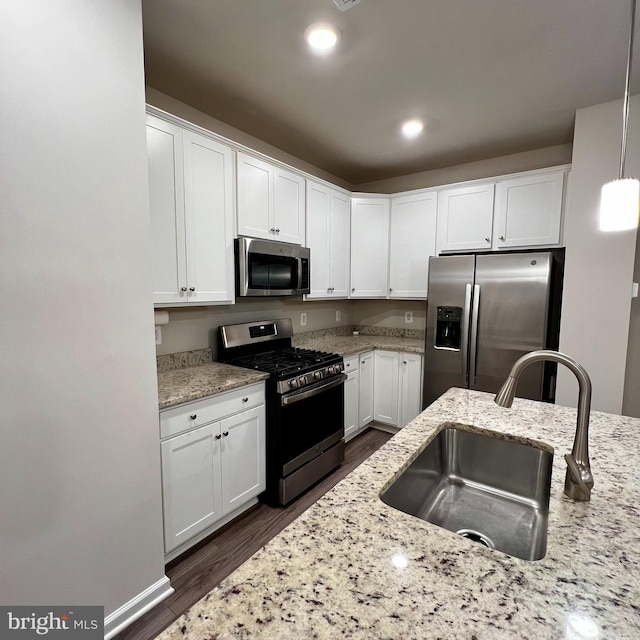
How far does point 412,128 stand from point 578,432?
251 centimetres

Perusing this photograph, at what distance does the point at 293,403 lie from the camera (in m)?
2.26

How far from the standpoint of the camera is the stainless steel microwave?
2.30 meters

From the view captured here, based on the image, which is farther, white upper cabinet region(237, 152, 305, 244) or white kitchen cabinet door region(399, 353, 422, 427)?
white kitchen cabinet door region(399, 353, 422, 427)

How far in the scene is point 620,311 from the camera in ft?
7.36

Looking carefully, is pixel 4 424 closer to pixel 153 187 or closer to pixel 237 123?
pixel 153 187

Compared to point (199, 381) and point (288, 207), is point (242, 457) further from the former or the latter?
point (288, 207)

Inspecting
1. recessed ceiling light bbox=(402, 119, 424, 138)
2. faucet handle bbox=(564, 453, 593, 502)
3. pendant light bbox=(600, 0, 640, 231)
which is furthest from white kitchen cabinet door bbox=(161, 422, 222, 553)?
recessed ceiling light bbox=(402, 119, 424, 138)

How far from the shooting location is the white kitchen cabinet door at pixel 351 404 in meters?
3.04

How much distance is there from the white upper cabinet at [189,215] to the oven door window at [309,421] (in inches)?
34.9

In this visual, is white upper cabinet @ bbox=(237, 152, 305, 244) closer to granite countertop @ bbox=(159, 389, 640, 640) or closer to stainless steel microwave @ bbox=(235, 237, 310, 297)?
stainless steel microwave @ bbox=(235, 237, 310, 297)

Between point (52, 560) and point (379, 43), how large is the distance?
8.71 ft

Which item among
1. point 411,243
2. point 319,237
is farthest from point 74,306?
point 411,243

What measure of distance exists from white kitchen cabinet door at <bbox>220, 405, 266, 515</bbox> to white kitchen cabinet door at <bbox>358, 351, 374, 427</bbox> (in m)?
1.27

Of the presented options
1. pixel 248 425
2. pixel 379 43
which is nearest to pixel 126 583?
pixel 248 425
